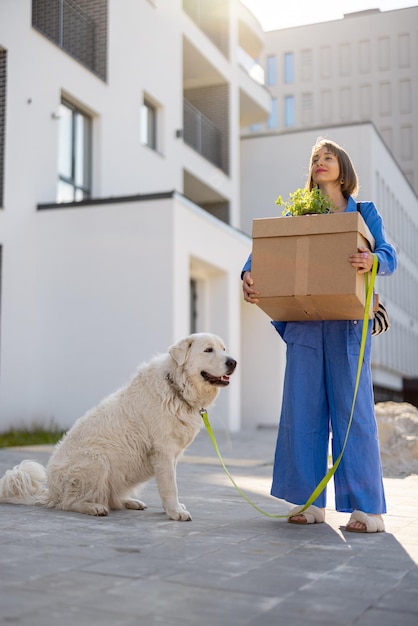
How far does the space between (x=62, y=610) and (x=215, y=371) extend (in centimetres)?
249

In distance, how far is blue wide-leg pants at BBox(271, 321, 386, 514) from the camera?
4379 mm

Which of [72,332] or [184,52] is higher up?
[184,52]

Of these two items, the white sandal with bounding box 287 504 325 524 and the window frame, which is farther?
the window frame

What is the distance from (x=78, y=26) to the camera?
15125 mm

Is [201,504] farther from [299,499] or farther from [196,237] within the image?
[196,237]

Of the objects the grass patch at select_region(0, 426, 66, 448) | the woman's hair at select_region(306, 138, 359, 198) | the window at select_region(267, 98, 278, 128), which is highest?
the window at select_region(267, 98, 278, 128)

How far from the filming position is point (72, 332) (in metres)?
13.4

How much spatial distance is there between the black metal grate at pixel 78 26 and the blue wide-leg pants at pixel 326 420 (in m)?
11.6

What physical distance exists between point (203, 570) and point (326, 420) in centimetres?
171

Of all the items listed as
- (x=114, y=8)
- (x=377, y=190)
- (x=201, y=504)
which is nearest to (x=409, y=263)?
(x=377, y=190)

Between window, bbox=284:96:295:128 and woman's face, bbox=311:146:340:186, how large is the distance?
1972 inches

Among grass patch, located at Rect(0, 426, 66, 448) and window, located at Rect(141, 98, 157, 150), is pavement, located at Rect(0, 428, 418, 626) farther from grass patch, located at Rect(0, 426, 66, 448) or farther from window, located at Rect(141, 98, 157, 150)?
window, located at Rect(141, 98, 157, 150)

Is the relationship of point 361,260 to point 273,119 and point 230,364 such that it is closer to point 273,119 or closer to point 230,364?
point 230,364

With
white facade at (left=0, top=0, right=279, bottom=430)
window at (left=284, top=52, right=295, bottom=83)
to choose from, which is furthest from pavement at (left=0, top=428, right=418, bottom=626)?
window at (left=284, top=52, right=295, bottom=83)
